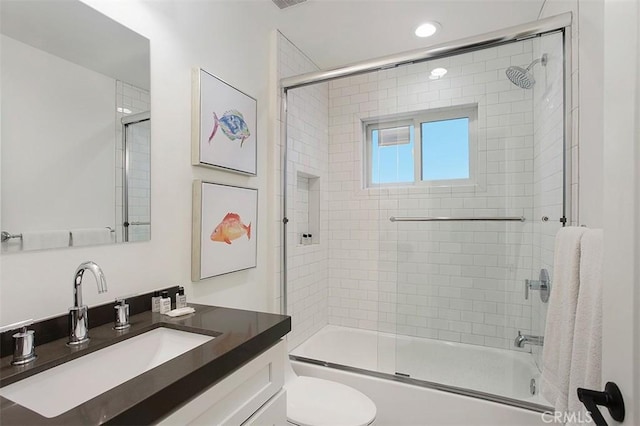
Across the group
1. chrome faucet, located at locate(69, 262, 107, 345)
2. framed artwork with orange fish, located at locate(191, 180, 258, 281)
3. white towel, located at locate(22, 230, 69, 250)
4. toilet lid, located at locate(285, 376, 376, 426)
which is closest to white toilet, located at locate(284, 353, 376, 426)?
toilet lid, located at locate(285, 376, 376, 426)

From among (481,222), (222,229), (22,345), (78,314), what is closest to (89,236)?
(78,314)

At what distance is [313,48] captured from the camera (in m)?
2.48

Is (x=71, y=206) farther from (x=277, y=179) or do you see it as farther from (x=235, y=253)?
(x=277, y=179)

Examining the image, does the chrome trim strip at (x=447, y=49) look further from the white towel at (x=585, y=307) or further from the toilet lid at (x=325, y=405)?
the toilet lid at (x=325, y=405)

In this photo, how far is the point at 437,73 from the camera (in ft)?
7.48

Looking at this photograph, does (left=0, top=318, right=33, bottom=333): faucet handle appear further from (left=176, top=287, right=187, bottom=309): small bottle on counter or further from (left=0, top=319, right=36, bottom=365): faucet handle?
(left=176, top=287, right=187, bottom=309): small bottle on counter

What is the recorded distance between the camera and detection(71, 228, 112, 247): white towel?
1051 mm

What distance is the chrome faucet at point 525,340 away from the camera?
1920 mm

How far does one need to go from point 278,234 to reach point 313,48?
4.88ft

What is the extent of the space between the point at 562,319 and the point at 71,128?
184 cm

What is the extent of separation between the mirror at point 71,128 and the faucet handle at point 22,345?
0.22 m

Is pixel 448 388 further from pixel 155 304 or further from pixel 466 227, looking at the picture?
pixel 155 304

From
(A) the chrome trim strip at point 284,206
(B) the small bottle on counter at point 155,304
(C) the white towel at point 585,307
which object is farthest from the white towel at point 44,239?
(C) the white towel at point 585,307

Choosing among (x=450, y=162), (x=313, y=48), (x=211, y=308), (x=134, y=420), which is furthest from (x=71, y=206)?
(x=450, y=162)
